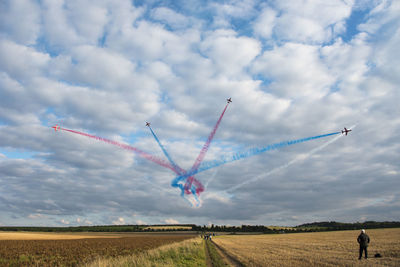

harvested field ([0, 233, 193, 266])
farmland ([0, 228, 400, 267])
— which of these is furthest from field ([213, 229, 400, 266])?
harvested field ([0, 233, 193, 266])

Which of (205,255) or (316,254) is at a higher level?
(316,254)

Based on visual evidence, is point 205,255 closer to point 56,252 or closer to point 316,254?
point 316,254

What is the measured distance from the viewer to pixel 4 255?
35.2 meters

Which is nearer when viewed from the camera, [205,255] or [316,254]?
[316,254]

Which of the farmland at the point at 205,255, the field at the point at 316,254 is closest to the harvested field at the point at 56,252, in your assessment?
the farmland at the point at 205,255

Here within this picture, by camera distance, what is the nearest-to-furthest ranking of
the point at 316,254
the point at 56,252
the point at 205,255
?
the point at 316,254 → the point at 205,255 → the point at 56,252

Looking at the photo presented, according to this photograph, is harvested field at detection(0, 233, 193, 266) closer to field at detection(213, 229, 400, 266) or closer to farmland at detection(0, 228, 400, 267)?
farmland at detection(0, 228, 400, 267)

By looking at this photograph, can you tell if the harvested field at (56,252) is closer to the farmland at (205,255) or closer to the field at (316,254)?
the farmland at (205,255)

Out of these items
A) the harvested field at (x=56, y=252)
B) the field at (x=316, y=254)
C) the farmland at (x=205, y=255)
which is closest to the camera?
the field at (x=316, y=254)

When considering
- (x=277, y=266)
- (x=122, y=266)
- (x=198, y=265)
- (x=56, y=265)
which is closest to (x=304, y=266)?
(x=277, y=266)

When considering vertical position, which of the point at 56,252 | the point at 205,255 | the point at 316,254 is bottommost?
the point at 56,252

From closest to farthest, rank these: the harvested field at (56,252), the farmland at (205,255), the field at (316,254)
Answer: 1. the field at (316,254)
2. the farmland at (205,255)
3. the harvested field at (56,252)

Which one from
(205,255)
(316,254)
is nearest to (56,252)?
(205,255)

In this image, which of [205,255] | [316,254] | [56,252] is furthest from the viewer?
[56,252]
